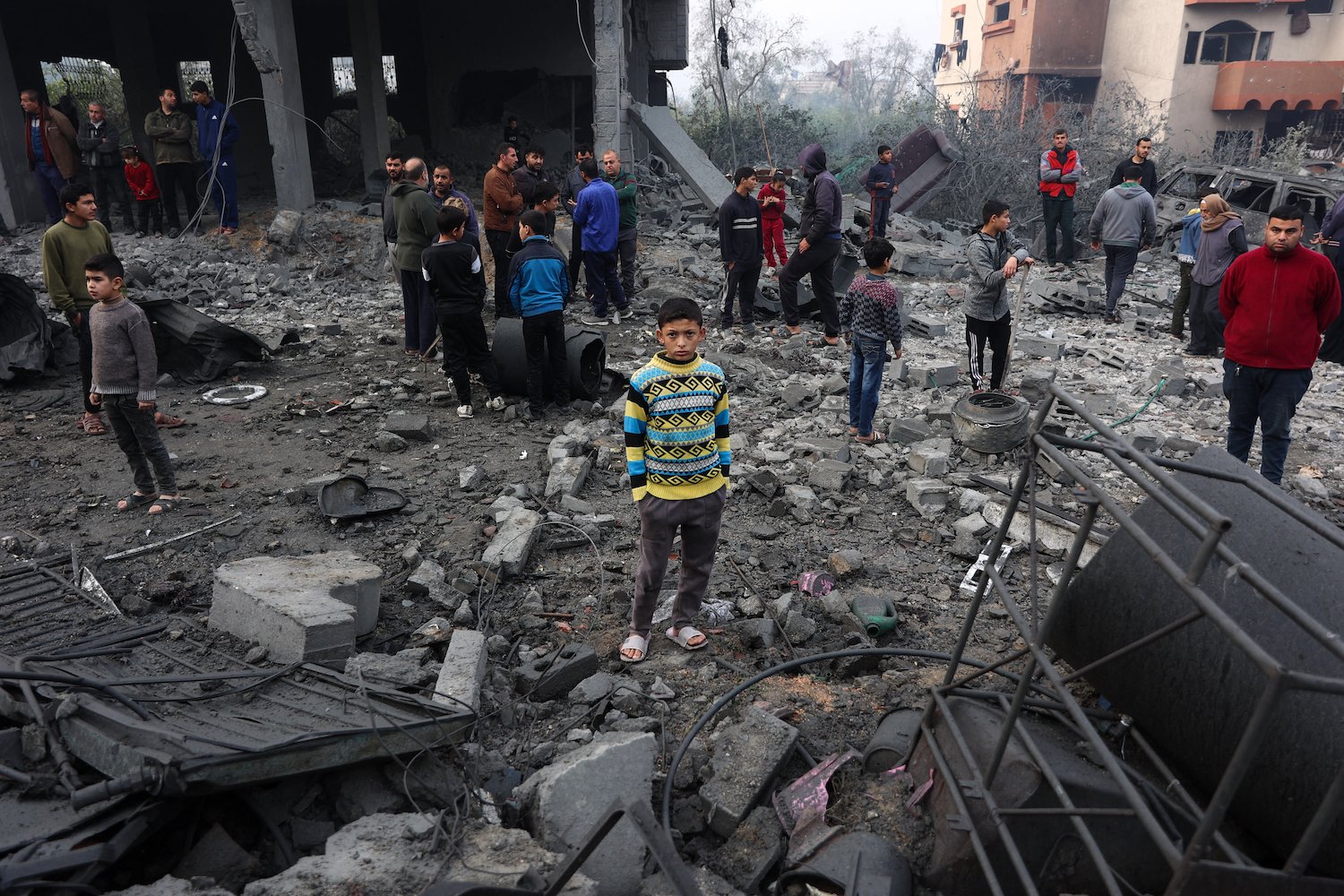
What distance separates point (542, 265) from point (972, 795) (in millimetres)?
4890

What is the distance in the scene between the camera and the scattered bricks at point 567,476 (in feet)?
17.7

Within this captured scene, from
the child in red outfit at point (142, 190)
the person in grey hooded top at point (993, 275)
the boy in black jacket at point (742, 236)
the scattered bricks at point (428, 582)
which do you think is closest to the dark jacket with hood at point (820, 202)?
the boy in black jacket at point (742, 236)

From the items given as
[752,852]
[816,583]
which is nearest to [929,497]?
[816,583]

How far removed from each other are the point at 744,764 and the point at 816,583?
1.50m

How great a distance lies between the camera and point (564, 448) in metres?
5.92

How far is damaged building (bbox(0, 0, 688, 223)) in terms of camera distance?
529 inches

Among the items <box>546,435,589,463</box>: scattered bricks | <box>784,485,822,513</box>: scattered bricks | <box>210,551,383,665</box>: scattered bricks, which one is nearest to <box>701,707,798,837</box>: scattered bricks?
<box>210,551,383,665</box>: scattered bricks

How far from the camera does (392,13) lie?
1609 centimetres

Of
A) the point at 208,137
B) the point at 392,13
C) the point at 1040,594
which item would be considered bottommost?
the point at 1040,594

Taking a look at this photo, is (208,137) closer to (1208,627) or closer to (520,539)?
(520,539)

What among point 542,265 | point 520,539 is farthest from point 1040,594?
point 542,265

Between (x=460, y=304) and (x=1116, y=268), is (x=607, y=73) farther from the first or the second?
(x=1116, y=268)

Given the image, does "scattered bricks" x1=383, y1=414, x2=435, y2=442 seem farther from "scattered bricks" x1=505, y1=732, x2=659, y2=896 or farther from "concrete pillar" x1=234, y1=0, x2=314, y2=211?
"concrete pillar" x1=234, y1=0, x2=314, y2=211

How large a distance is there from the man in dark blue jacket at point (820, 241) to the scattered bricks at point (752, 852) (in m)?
6.36
